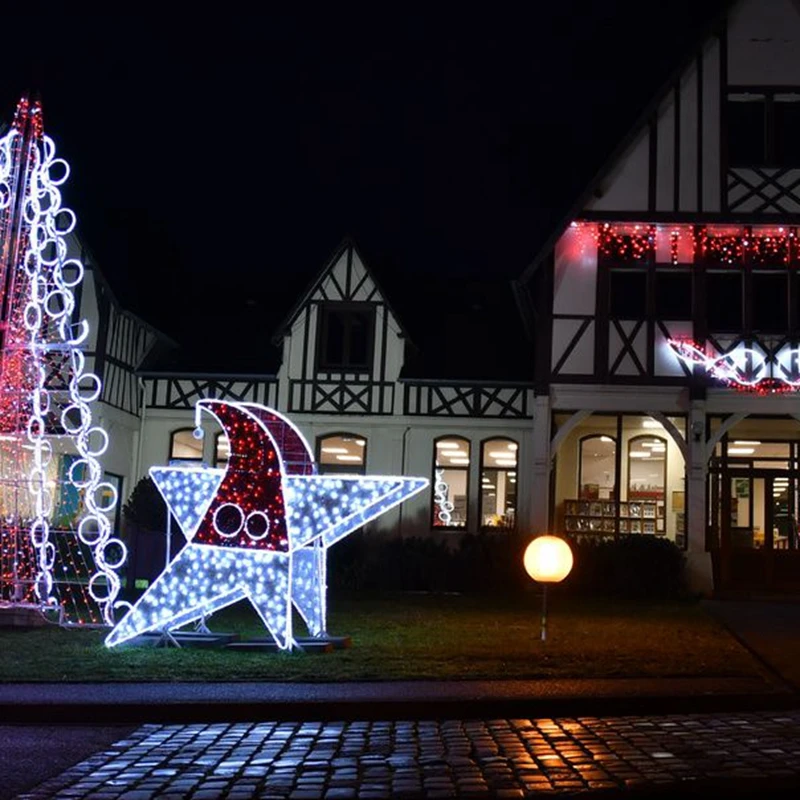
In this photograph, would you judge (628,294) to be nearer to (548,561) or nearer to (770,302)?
(770,302)

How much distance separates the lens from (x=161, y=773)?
681 centimetres

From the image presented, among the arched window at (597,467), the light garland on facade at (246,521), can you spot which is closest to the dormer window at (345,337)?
the arched window at (597,467)

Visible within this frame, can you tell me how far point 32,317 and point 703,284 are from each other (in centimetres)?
1253

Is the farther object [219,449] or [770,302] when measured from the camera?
[219,449]

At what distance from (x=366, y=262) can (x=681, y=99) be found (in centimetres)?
786

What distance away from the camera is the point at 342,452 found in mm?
25438

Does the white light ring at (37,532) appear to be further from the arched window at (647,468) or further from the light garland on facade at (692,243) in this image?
the arched window at (647,468)

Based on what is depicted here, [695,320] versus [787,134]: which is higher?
[787,134]

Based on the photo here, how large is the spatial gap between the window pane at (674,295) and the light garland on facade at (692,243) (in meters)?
0.37

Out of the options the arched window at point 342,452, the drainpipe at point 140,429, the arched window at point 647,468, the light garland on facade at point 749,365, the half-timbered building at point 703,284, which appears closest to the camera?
the light garland on facade at point 749,365

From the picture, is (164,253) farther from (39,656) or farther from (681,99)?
(39,656)

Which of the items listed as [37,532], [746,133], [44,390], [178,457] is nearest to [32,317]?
[44,390]

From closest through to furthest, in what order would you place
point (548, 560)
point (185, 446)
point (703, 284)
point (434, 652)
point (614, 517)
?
point (434, 652) < point (548, 560) < point (703, 284) < point (614, 517) < point (185, 446)

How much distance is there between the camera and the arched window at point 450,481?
24812 millimetres
